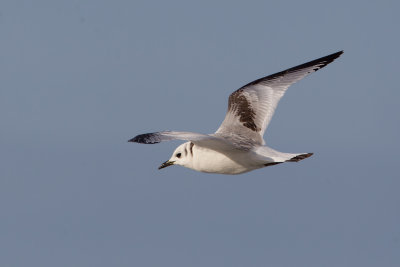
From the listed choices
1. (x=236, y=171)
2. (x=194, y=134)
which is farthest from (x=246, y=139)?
(x=194, y=134)

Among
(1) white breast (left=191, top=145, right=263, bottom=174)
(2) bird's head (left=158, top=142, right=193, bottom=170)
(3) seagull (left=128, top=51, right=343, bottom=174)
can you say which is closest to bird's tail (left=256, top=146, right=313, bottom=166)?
(3) seagull (left=128, top=51, right=343, bottom=174)

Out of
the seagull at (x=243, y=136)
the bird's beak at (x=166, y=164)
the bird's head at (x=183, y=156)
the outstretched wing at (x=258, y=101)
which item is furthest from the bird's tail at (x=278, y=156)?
the bird's beak at (x=166, y=164)

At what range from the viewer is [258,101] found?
57.9 ft

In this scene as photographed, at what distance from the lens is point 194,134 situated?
46.5ft

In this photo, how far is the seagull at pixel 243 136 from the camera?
1530 centimetres

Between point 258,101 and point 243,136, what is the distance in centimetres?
133

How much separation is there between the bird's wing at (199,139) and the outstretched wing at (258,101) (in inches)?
32.8

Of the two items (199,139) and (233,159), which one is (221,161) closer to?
(233,159)

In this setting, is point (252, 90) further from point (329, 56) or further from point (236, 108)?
point (329, 56)

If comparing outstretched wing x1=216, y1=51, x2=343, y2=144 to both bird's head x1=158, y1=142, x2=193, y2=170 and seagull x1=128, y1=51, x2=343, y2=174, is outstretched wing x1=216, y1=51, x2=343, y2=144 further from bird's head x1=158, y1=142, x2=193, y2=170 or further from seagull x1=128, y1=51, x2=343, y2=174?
bird's head x1=158, y1=142, x2=193, y2=170

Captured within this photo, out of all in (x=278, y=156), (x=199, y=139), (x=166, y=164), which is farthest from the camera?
(x=166, y=164)

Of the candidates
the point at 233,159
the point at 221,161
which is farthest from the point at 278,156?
the point at 221,161

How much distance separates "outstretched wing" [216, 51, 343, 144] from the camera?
55.7 ft

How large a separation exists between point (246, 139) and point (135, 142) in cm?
347
